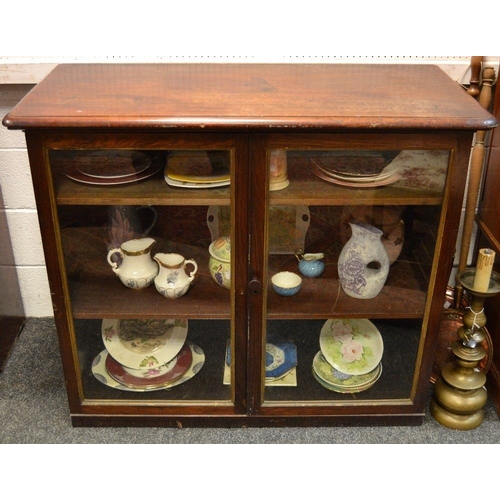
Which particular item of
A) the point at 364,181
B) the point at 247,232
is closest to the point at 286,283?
the point at 247,232

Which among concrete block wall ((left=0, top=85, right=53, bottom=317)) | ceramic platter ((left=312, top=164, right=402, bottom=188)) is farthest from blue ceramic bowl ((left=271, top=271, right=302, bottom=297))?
concrete block wall ((left=0, top=85, right=53, bottom=317))

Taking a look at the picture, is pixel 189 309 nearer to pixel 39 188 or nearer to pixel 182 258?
pixel 182 258

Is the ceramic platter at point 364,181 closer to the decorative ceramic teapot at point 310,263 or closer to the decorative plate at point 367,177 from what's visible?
the decorative plate at point 367,177

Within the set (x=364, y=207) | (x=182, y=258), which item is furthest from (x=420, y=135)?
(x=182, y=258)

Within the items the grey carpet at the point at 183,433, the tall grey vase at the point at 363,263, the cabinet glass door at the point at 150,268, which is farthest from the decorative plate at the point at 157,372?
the tall grey vase at the point at 363,263

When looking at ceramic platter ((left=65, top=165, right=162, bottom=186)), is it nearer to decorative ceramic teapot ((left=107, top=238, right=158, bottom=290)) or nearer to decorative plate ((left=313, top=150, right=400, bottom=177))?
decorative ceramic teapot ((left=107, top=238, right=158, bottom=290))

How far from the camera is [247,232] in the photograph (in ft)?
4.29

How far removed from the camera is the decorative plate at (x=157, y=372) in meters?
1.54

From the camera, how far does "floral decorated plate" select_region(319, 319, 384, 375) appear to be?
60.0 inches

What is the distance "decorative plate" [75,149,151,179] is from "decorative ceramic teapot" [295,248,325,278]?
365 mm

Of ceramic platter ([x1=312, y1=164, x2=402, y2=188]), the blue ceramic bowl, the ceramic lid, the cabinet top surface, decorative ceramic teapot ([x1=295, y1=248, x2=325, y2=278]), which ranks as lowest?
the blue ceramic bowl

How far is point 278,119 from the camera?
118cm

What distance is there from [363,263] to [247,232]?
27 cm

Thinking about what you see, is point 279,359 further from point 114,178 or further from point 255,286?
A: point 114,178
